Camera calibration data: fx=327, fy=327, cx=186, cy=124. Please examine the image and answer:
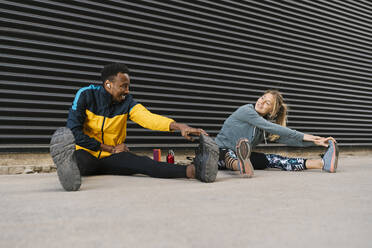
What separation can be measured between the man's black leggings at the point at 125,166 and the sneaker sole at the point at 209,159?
0.25 m

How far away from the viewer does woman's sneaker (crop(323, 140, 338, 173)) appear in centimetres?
314

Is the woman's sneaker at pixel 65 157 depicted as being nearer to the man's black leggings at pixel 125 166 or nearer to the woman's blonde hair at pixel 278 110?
the man's black leggings at pixel 125 166

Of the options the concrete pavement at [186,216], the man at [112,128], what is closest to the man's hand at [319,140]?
the concrete pavement at [186,216]

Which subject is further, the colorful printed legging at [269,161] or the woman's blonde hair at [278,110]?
the woman's blonde hair at [278,110]

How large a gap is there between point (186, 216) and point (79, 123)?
4.95ft

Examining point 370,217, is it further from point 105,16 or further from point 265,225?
point 105,16

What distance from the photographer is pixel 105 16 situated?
12.6 feet

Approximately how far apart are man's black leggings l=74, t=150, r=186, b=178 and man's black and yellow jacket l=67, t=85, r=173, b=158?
0.21 feet

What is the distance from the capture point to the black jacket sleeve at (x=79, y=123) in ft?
8.34

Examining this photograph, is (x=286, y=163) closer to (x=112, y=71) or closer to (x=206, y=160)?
(x=206, y=160)

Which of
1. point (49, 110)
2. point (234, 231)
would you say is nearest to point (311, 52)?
point (49, 110)

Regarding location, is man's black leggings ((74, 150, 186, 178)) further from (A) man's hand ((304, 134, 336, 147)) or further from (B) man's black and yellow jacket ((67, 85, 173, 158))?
(A) man's hand ((304, 134, 336, 147))

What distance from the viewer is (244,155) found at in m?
2.70

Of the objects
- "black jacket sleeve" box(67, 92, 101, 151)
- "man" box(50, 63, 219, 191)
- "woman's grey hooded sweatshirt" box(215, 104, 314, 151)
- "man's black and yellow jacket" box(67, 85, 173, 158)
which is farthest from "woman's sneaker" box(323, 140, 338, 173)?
"black jacket sleeve" box(67, 92, 101, 151)
